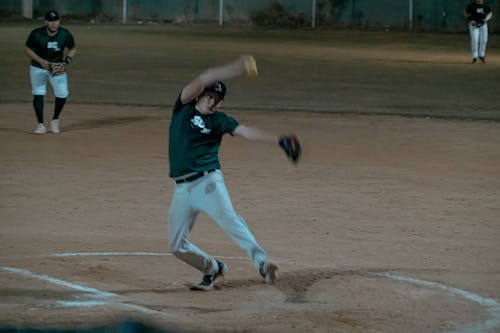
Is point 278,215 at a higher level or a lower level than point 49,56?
lower

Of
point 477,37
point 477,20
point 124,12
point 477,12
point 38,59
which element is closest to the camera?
point 38,59

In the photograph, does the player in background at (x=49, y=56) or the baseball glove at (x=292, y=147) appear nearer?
the baseball glove at (x=292, y=147)

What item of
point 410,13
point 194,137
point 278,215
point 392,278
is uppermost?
point 194,137

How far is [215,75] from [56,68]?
979cm

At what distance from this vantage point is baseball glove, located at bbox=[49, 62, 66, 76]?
17.3 meters

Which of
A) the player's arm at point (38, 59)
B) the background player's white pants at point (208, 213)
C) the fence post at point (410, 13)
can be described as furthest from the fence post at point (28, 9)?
the background player's white pants at point (208, 213)

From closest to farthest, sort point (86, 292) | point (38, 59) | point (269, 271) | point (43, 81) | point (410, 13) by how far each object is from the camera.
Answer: point (269, 271) < point (86, 292) < point (38, 59) < point (43, 81) < point (410, 13)

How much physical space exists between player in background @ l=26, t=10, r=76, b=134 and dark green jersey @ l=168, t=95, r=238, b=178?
9122mm

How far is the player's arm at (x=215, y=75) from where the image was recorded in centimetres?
788

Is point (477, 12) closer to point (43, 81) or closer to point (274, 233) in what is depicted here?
point (43, 81)

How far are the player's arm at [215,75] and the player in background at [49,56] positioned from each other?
925cm

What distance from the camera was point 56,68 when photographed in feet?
56.8

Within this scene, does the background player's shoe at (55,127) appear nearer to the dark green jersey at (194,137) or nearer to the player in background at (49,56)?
the player in background at (49,56)

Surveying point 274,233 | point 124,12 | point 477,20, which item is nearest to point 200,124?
point 274,233
